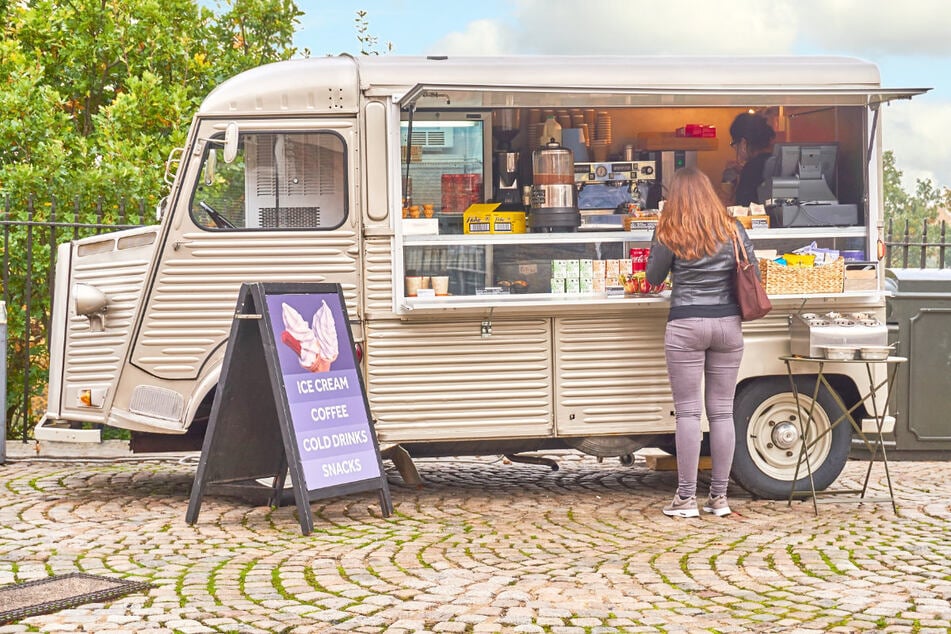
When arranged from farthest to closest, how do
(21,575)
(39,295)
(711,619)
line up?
(39,295)
(21,575)
(711,619)

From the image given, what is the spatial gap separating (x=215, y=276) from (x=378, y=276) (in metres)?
0.94

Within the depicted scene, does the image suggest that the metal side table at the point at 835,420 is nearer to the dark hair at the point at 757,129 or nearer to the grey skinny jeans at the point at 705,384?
the grey skinny jeans at the point at 705,384

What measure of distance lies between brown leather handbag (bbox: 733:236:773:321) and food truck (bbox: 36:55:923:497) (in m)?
0.44

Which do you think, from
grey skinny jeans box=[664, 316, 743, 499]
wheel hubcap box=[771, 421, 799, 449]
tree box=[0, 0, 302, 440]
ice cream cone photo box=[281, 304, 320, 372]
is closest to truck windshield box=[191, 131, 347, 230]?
ice cream cone photo box=[281, 304, 320, 372]

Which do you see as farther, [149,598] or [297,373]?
[297,373]

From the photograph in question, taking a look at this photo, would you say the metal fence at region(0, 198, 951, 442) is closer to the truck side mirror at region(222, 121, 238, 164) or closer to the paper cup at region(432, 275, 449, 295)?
the truck side mirror at region(222, 121, 238, 164)

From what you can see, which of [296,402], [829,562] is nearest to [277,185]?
[296,402]

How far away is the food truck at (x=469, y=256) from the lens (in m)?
7.37

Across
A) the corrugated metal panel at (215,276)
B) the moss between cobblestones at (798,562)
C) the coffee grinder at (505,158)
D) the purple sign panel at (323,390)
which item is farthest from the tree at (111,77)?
the moss between cobblestones at (798,562)

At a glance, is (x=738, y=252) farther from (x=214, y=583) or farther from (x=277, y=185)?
(x=214, y=583)

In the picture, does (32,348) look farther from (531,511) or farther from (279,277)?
(531,511)

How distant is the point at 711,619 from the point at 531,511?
254 cm

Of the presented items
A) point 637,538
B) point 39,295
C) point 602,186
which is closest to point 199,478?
point 637,538

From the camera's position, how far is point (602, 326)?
754 centimetres
